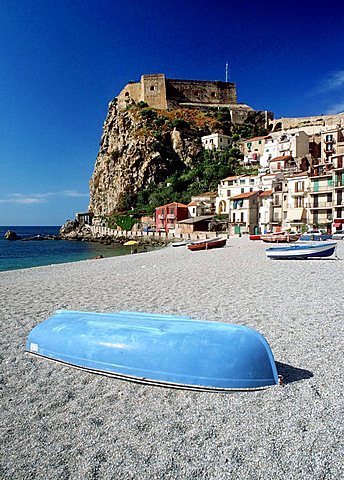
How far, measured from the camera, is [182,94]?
78312mm

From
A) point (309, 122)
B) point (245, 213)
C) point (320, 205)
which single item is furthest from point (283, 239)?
point (309, 122)

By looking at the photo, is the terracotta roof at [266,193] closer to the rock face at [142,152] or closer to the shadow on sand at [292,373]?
the rock face at [142,152]

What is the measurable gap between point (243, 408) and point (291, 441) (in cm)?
58

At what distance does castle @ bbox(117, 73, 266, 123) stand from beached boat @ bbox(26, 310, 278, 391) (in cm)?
7556

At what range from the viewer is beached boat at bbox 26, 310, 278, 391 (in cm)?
349

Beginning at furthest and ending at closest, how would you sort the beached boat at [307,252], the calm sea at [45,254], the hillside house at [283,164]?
the hillside house at [283,164]
the calm sea at [45,254]
the beached boat at [307,252]

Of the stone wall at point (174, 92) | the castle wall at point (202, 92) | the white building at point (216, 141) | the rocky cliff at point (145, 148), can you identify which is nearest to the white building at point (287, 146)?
the white building at point (216, 141)

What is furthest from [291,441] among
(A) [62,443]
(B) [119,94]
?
(B) [119,94]

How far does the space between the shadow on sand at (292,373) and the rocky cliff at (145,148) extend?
62547 millimetres

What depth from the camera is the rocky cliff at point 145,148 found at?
65375 millimetres

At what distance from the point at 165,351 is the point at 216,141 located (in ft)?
214

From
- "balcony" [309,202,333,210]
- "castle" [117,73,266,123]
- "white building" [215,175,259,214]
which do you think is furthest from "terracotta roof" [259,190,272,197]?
"castle" [117,73,266,123]

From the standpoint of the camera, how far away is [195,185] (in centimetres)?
5969

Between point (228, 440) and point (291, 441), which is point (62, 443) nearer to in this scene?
point (228, 440)
